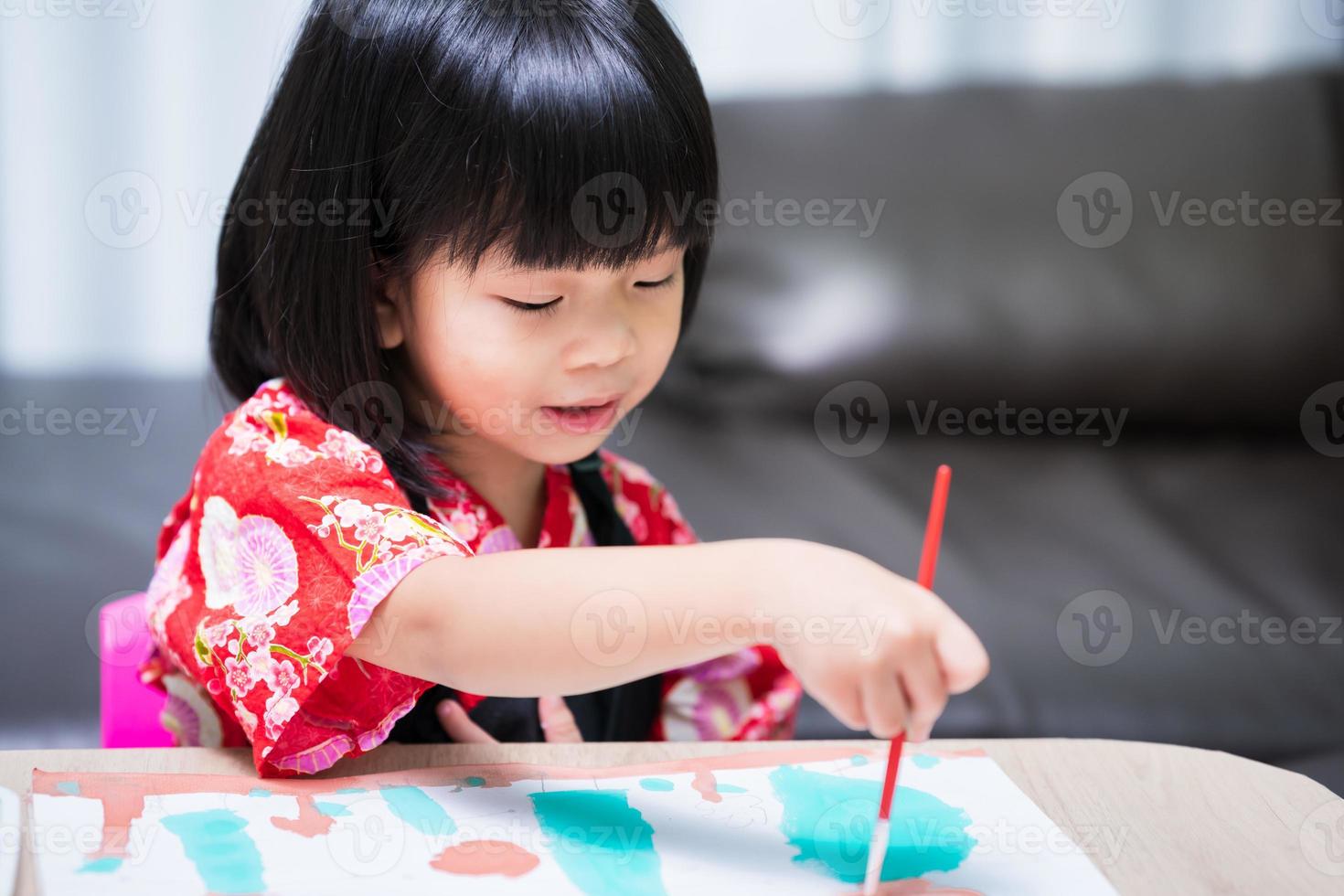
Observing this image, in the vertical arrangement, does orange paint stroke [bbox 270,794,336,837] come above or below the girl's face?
below

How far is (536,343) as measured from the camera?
76 centimetres

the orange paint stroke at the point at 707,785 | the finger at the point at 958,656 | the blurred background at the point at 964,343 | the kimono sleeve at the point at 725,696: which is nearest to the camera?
the finger at the point at 958,656

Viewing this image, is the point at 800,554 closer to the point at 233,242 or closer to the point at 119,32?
the point at 233,242

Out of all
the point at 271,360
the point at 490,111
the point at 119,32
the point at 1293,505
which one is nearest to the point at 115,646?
the point at 271,360

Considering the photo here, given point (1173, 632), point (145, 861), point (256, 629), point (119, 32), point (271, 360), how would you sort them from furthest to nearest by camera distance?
point (119, 32) → point (1173, 632) → point (271, 360) → point (256, 629) → point (145, 861)

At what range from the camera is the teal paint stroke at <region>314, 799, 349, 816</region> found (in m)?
0.60

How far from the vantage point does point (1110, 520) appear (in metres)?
1.30

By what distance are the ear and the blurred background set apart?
0.52 m

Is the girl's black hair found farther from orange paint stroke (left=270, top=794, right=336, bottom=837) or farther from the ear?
orange paint stroke (left=270, top=794, right=336, bottom=837)

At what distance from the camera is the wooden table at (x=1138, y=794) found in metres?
0.58

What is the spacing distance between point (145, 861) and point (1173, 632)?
38.9 inches

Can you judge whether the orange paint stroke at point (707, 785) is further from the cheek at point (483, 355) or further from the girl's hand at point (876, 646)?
the cheek at point (483, 355)

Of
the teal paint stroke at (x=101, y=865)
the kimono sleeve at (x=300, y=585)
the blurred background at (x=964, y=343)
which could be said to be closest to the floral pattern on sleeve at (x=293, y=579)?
the kimono sleeve at (x=300, y=585)

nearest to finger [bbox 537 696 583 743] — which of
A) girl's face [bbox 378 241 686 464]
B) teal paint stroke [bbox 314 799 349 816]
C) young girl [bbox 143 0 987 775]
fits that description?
young girl [bbox 143 0 987 775]
